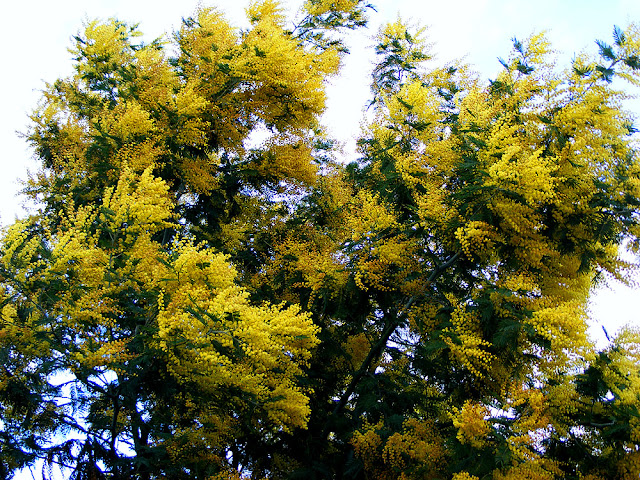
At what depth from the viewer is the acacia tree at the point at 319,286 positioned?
6.24 metres

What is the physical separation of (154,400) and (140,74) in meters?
5.42

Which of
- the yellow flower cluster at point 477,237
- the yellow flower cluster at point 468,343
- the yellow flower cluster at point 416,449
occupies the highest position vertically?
the yellow flower cluster at point 477,237

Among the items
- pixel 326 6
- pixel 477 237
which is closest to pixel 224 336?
pixel 477 237

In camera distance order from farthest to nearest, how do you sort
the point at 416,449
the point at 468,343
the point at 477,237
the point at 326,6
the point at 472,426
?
the point at 326,6, the point at 477,237, the point at 416,449, the point at 468,343, the point at 472,426

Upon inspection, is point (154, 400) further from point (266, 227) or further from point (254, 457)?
point (266, 227)

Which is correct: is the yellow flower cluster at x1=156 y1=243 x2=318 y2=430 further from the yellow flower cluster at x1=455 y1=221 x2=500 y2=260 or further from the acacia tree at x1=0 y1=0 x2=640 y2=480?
the yellow flower cluster at x1=455 y1=221 x2=500 y2=260

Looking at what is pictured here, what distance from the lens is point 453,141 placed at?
327 inches

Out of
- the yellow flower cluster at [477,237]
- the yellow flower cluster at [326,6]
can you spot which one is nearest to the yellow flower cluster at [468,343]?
the yellow flower cluster at [477,237]

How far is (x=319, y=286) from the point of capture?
8.23 m

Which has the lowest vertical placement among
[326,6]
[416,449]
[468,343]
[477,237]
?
[416,449]

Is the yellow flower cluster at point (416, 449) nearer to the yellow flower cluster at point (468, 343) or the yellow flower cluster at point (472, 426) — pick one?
the yellow flower cluster at point (472, 426)

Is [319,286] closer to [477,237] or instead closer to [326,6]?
[477,237]

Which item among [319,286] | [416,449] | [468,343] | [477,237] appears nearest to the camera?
[468,343]

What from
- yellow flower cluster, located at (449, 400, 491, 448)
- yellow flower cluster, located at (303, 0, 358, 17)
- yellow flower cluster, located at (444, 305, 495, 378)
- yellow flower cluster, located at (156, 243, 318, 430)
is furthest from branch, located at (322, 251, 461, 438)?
yellow flower cluster, located at (303, 0, 358, 17)
